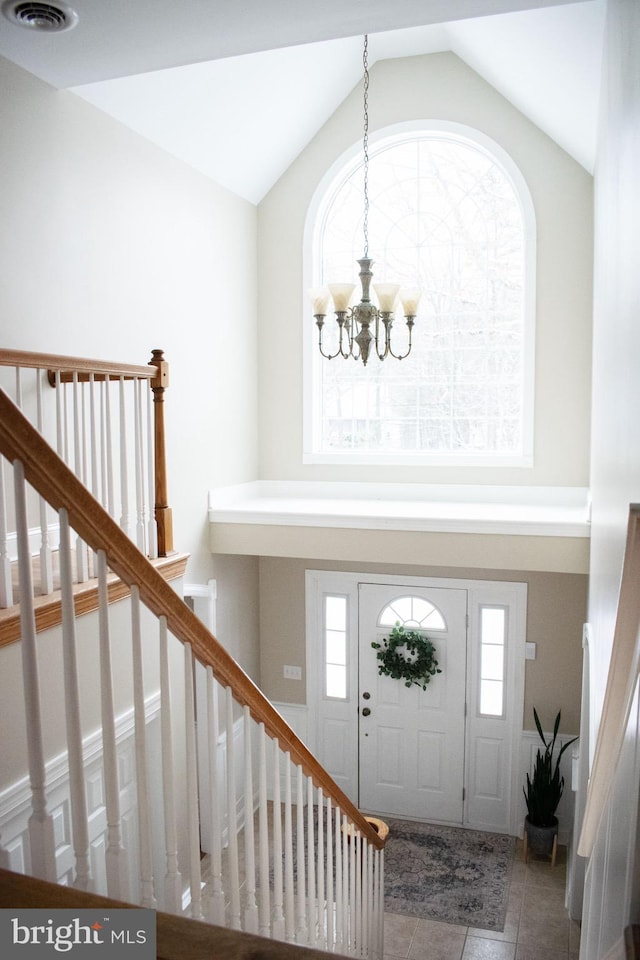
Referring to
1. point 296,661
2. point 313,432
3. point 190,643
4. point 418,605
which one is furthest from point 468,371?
point 190,643

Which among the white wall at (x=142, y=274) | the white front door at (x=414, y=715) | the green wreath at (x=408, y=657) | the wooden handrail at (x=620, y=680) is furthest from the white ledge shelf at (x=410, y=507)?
the wooden handrail at (x=620, y=680)

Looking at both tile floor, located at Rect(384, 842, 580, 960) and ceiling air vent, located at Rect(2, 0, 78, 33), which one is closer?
ceiling air vent, located at Rect(2, 0, 78, 33)

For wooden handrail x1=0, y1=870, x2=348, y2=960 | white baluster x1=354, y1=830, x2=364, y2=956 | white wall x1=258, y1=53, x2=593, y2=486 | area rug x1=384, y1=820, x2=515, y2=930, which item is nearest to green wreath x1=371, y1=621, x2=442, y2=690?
area rug x1=384, y1=820, x2=515, y2=930

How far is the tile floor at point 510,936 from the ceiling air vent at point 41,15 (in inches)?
218

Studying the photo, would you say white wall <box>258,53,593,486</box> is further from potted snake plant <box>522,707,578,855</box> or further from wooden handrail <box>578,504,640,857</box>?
wooden handrail <box>578,504,640,857</box>

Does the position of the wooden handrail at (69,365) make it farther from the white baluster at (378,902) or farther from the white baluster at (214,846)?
the white baluster at (378,902)

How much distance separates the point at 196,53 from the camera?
11.3 ft

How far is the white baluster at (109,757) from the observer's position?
5.33 ft

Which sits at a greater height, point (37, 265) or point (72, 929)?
point (37, 265)

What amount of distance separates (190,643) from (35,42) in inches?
113

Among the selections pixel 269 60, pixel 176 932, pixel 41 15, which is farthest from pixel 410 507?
pixel 176 932

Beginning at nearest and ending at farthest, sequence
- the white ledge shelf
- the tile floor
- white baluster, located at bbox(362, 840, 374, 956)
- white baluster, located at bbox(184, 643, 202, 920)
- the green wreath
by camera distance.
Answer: white baluster, located at bbox(184, 643, 202, 920) → white baluster, located at bbox(362, 840, 374, 956) → the tile floor → the white ledge shelf → the green wreath

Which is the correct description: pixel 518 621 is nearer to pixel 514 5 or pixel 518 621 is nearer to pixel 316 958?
pixel 514 5

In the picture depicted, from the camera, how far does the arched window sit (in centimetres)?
644
